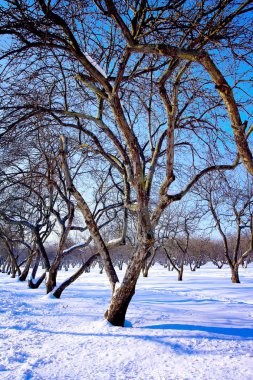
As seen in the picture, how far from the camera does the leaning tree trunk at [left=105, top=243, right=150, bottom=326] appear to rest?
499 cm

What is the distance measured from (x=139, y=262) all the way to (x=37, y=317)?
270 centimetres

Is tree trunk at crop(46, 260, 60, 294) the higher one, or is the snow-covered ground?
tree trunk at crop(46, 260, 60, 294)

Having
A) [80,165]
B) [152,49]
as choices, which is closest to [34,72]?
[152,49]

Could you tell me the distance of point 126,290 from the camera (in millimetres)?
5055

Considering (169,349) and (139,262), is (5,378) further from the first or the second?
(139,262)

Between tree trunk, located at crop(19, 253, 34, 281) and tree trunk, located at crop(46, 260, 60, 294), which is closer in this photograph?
tree trunk, located at crop(46, 260, 60, 294)

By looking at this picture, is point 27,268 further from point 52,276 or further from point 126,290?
point 126,290

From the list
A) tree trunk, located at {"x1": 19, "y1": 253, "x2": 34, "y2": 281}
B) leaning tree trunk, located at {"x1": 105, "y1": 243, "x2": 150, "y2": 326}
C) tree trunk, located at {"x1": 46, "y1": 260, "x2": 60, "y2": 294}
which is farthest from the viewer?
tree trunk, located at {"x1": 19, "y1": 253, "x2": 34, "y2": 281}

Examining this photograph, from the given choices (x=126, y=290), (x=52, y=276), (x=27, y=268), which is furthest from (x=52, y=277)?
(x=27, y=268)

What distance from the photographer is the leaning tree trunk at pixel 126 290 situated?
4992 mm

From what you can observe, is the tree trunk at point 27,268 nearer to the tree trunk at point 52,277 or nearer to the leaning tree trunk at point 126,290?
the tree trunk at point 52,277

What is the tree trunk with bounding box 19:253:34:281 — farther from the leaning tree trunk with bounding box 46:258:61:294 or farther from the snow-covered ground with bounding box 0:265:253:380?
the snow-covered ground with bounding box 0:265:253:380

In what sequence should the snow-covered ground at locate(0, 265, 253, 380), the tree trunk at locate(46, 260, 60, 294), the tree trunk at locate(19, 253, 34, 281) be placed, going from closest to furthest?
1. the snow-covered ground at locate(0, 265, 253, 380)
2. the tree trunk at locate(46, 260, 60, 294)
3. the tree trunk at locate(19, 253, 34, 281)

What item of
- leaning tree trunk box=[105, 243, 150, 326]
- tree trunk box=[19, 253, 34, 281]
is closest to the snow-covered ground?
leaning tree trunk box=[105, 243, 150, 326]
